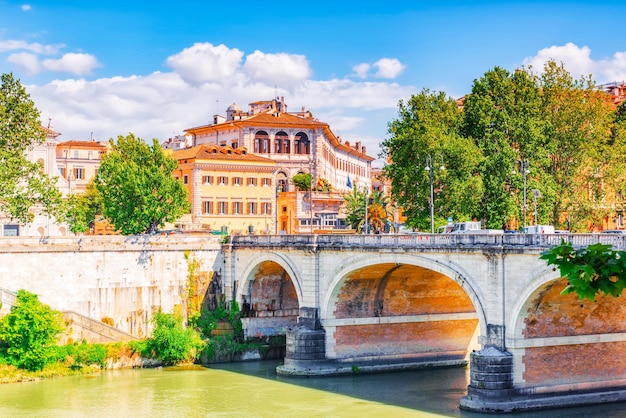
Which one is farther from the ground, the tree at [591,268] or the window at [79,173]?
the window at [79,173]

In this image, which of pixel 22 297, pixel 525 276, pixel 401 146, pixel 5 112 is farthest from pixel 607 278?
pixel 401 146

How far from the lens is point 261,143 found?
77.6m

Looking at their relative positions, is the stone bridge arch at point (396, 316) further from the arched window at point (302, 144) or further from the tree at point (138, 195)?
the arched window at point (302, 144)

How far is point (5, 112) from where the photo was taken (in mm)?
44156

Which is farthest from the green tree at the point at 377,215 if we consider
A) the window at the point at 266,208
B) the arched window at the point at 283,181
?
the arched window at the point at 283,181

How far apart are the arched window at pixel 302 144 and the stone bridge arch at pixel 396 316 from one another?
133 ft

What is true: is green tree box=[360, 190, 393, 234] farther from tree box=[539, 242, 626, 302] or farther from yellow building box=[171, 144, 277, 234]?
tree box=[539, 242, 626, 302]

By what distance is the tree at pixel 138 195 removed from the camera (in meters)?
49.8

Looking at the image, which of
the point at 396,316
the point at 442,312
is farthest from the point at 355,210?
the point at 396,316

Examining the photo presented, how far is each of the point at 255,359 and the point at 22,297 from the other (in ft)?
37.9

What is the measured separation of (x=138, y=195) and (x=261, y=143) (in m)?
28.7

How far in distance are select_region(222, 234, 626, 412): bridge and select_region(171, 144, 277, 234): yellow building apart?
1873 centimetres

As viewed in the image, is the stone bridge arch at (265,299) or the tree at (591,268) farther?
the stone bridge arch at (265,299)

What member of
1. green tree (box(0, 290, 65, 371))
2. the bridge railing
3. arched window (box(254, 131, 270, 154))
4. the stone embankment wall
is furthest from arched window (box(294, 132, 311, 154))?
green tree (box(0, 290, 65, 371))
